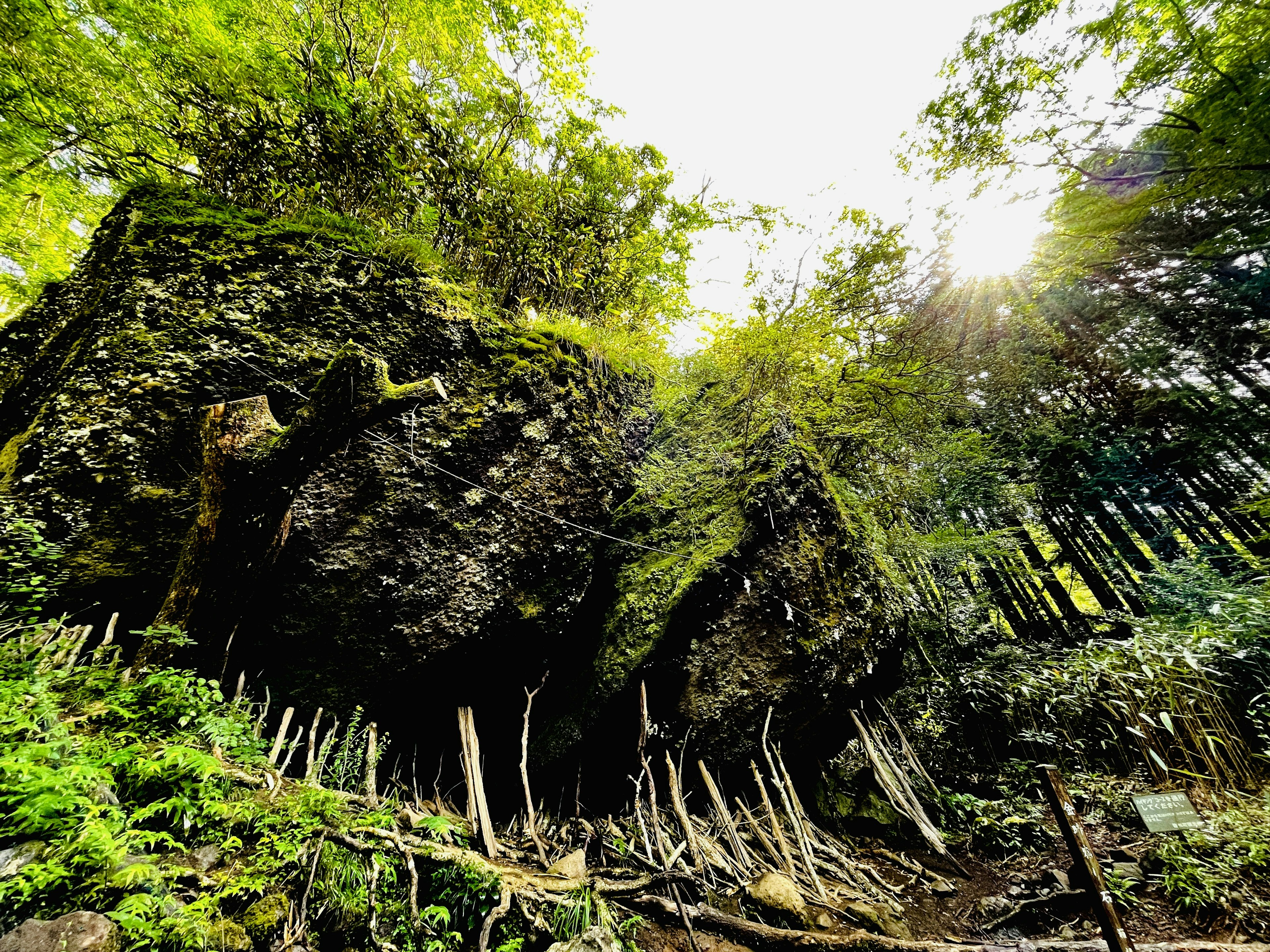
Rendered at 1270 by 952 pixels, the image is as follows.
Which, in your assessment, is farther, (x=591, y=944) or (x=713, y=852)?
(x=713, y=852)

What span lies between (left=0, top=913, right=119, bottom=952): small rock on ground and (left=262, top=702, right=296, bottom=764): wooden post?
1.35 metres

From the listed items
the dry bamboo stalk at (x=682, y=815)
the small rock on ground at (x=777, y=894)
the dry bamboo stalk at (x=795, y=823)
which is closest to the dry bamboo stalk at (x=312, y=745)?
the dry bamboo stalk at (x=682, y=815)

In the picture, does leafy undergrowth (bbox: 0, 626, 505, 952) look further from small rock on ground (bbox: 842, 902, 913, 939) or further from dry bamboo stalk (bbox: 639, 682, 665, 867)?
small rock on ground (bbox: 842, 902, 913, 939)

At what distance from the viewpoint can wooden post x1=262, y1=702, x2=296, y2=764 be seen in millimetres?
3004

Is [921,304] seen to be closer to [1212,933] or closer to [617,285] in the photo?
[617,285]

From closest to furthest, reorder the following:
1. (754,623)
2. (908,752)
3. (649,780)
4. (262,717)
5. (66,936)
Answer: (66,936) < (262,717) < (649,780) < (754,623) < (908,752)

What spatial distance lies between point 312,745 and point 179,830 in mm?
1082

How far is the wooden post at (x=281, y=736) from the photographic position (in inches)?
118

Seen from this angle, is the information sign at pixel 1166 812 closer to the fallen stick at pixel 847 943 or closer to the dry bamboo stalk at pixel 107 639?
the fallen stick at pixel 847 943

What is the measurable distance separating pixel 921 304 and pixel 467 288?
752 cm

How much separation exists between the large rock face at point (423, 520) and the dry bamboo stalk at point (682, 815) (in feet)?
1.41

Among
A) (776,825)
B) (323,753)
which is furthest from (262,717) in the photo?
(776,825)

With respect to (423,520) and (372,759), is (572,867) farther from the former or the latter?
(423,520)

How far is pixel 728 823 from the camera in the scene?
158 inches
